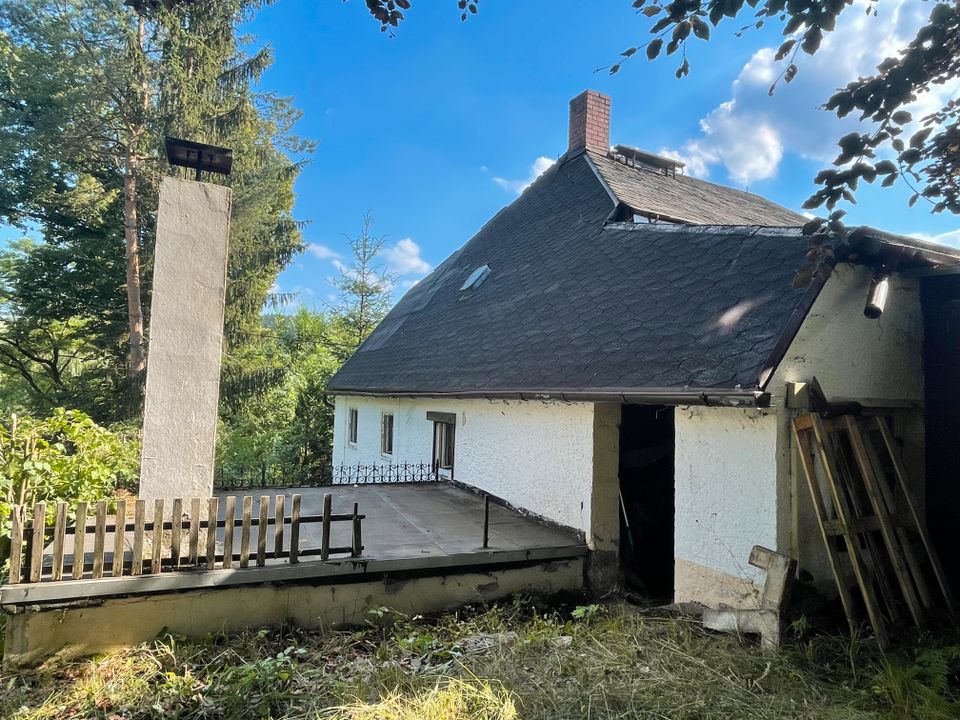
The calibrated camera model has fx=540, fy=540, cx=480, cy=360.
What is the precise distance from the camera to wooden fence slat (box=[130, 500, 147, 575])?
4.54m

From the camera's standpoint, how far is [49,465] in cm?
604

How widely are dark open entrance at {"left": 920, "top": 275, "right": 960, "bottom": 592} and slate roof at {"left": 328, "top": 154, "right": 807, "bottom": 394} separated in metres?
1.55

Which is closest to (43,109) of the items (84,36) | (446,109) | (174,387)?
(84,36)

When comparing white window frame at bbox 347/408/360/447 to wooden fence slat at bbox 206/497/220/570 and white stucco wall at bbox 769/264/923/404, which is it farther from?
white stucco wall at bbox 769/264/923/404

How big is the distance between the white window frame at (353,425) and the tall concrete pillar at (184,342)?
32.6 feet

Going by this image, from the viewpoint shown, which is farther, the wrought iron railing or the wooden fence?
the wrought iron railing

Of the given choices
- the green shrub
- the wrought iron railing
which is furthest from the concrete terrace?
the wrought iron railing

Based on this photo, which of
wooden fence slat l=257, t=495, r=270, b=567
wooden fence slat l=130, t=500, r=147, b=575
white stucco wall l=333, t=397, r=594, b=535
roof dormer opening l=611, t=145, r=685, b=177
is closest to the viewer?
wooden fence slat l=130, t=500, r=147, b=575

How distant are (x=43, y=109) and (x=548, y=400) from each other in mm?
17332

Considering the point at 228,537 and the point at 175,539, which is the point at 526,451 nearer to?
the point at 228,537

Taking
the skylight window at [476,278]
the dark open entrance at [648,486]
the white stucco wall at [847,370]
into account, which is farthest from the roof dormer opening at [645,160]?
the white stucco wall at [847,370]

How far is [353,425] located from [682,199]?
10.6 metres

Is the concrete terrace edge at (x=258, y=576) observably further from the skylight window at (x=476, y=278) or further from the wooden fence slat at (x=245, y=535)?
the skylight window at (x=476, y=278)

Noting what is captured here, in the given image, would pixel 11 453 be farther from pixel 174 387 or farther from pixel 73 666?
pixel 73 666
